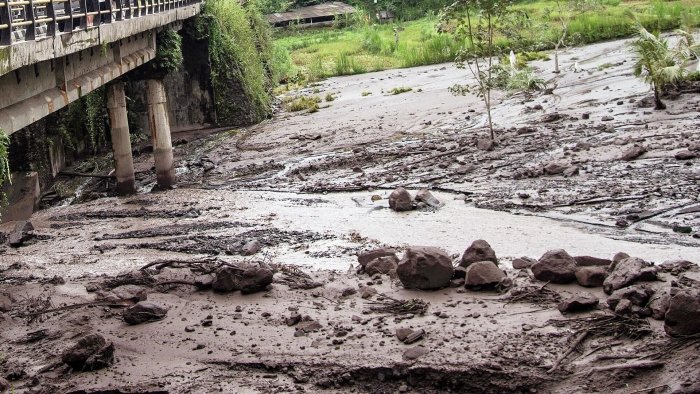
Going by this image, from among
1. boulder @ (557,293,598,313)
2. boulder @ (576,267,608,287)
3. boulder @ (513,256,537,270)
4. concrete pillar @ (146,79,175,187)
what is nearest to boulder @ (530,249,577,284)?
boulder @ (576,267,608,287)

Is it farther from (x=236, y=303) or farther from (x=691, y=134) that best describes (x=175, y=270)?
(x=691, y=134)

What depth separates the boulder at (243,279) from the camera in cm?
1105

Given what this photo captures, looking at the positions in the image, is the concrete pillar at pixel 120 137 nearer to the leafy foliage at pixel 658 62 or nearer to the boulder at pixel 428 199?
the boulder at pixel 428 199

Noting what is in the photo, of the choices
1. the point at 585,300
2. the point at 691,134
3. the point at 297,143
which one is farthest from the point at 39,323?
the point at 297,143

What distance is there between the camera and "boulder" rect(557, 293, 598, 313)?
9273mm

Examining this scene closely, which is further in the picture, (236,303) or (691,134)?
(691,134)

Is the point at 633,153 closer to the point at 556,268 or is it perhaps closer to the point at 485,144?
the point at 485,144

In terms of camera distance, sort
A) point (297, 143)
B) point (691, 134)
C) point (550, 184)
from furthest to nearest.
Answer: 1. point (297, 143)
2. point (691, 134)
3. point (550, 184)

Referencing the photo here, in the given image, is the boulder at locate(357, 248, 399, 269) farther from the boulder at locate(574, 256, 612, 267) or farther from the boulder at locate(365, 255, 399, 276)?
the boulder at locate(574, 256, 612, 267)

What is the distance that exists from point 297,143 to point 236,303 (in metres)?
15.7

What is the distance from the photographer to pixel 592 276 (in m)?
10.1

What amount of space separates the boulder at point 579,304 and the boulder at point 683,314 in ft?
3.40

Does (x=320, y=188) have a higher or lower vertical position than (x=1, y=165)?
lower

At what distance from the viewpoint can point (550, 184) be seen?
17469 mm
